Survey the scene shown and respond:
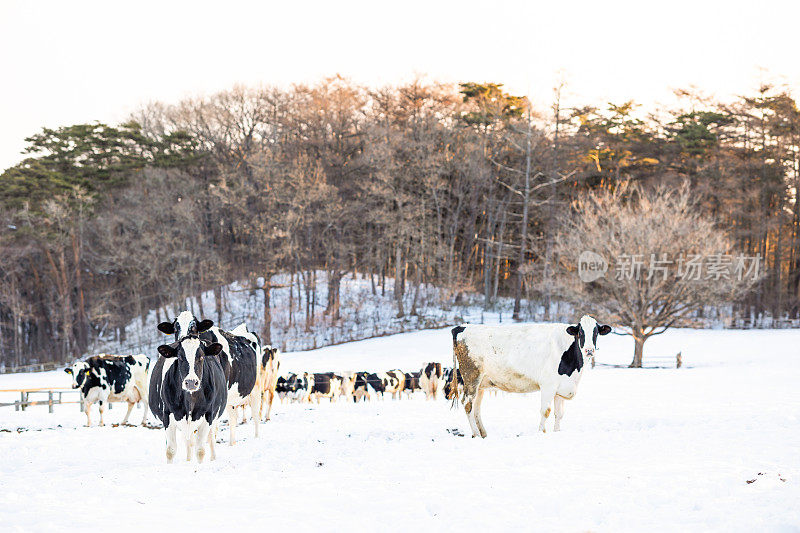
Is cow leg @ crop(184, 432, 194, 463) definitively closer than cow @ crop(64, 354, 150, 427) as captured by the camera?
Yes

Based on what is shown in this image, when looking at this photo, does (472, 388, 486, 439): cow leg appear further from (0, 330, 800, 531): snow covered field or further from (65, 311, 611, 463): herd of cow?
(0, 330, 800, 531): snow covered field

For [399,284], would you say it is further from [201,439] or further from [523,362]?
[201,439]

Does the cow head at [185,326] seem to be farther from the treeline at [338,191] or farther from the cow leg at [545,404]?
the treeline at [338,191]

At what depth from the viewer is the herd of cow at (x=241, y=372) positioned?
8.93m

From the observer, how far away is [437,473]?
309 inches

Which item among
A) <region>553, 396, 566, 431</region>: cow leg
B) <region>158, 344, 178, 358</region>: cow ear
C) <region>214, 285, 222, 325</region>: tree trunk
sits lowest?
<region>214, 285, 222, 325</region>: tree trunk

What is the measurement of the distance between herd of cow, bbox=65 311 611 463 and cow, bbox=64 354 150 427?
0.03 m

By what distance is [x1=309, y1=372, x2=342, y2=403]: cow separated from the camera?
2152cm

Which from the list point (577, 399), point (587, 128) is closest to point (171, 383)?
point (577, 399)

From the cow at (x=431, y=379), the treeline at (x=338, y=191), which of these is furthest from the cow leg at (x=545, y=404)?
the treeline at (x=338, y=191)

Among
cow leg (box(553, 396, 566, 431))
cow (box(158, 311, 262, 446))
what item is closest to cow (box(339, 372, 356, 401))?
cow (box(158, 311, 262, 446))

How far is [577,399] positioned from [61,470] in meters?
12.4

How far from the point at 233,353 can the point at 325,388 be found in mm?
10837

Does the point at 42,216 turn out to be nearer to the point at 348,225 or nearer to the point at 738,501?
the point at 348,225
